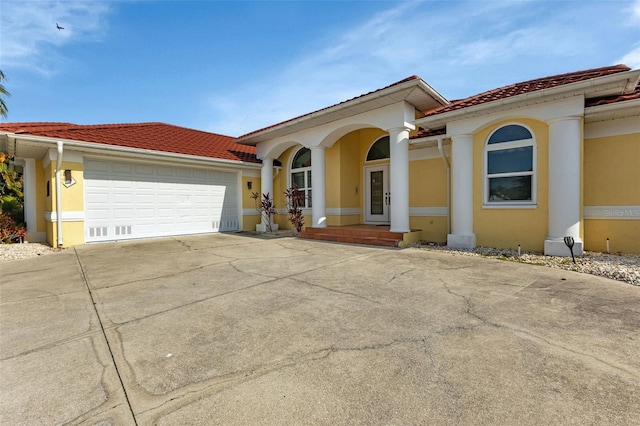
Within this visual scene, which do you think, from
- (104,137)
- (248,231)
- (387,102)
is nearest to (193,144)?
(104,137)

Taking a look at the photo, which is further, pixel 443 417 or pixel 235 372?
pixel 235 372

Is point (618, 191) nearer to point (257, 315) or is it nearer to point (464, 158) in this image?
point (464, 158)

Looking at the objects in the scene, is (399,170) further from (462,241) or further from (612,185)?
(612,185)

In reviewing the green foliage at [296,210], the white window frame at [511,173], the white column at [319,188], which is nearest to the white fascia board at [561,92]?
the white window frame at [511,173]

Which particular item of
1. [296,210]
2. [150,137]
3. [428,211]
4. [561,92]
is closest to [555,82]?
[561,92]

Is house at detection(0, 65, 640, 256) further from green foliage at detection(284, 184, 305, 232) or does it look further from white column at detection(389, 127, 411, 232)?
green foliage at detection(284, 184, 305, 232)

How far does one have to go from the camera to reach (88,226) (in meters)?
8.99

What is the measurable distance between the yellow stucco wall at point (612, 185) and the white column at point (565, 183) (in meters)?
0.78

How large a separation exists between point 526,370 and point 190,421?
2.47 m

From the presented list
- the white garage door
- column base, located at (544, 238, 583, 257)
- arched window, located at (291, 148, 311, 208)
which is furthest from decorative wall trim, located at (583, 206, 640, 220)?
the white garage door

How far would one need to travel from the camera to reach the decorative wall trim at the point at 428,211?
862 cm

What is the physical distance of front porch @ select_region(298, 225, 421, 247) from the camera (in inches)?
319

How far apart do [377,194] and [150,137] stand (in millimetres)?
9328

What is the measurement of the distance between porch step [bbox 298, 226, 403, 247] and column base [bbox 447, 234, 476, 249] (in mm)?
1338
